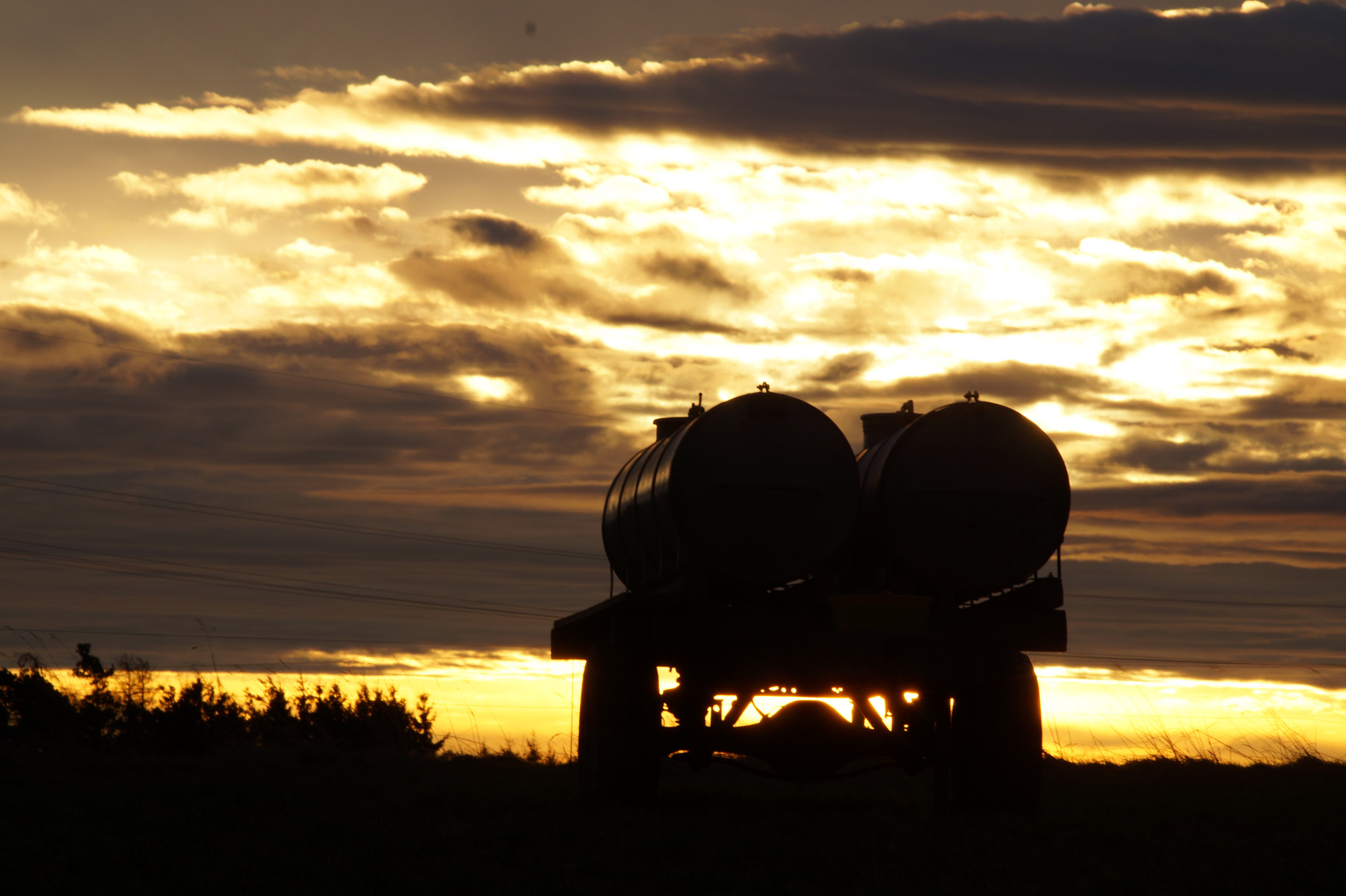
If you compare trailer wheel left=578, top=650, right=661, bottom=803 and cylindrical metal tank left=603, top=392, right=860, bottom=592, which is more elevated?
cylindrical metal tank left=603, top=392, right=860, bottom=592

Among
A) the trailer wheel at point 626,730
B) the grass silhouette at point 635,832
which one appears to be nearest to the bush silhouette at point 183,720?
the grass silhouette at point 635,832

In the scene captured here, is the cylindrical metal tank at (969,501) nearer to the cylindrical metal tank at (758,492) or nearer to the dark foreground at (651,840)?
the cylindrical metal tank at (758,492)

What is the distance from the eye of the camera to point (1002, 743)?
11.2 m

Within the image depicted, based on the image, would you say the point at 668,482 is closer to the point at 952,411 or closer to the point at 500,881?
the point at 952,411

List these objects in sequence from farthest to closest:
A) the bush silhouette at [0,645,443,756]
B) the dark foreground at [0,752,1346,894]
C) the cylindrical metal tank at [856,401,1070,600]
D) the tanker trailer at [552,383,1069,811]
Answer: the bush silhouette at [0,645,443,756] → the cylindrical metal tank at [856,401,1070,600] → the tanker trailer at [552,383,1069,811] → the dark foreground at [0,752,1346,894]

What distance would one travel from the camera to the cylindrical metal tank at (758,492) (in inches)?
445

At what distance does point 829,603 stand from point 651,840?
2899 mm

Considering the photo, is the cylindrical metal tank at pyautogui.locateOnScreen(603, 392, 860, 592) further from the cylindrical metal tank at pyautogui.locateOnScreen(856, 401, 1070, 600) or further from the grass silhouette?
the grass silhouette

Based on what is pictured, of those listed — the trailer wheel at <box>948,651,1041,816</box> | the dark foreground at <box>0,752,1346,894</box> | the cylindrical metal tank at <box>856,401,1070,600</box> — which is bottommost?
the dark foreground at <box>0,752,1346,894</box>

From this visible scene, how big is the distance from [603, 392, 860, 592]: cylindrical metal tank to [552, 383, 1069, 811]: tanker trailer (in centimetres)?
2

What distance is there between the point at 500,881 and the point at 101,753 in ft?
38.6

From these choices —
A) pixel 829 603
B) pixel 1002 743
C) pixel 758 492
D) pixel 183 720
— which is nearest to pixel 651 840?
pixel 829 603

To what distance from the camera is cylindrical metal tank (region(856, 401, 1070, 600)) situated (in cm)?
1172

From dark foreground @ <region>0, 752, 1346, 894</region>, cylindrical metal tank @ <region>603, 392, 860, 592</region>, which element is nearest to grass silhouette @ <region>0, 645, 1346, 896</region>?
dark foreground @ <region>0, 752, 1346, 894</region>
